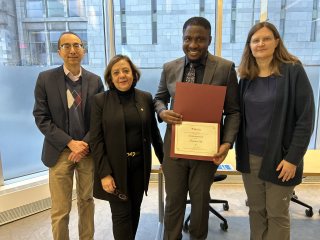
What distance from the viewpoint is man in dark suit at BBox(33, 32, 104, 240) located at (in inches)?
63.1

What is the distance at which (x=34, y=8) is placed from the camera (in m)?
2.71

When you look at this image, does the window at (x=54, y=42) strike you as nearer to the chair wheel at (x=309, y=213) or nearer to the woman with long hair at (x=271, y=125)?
the woman with long hair at (x=271, y=125)

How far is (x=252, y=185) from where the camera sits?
4.92 feet

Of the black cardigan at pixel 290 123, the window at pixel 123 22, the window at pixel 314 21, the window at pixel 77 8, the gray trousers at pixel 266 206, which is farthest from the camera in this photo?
the window at pixel 123 22

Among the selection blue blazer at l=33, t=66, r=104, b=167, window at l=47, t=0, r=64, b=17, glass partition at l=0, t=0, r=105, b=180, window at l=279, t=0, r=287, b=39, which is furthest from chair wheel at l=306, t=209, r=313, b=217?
window at l=47, t=0, r=64, b=17

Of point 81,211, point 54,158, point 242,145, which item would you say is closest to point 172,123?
point 242,145

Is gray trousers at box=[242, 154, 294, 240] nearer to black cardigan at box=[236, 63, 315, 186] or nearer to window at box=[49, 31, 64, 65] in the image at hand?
black cardigan at box=[236, 63, 315, 186]

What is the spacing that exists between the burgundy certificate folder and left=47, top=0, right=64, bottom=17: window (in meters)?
2.40

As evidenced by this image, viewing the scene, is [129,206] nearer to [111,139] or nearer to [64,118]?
[111,139]

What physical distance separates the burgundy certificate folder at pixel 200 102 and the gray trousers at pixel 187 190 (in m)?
0.11

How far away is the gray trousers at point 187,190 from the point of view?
144 centimetres

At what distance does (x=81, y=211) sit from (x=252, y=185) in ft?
4.55

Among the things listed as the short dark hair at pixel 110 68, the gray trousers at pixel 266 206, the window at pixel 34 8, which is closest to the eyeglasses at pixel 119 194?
the short dark hair at pixel 110 68

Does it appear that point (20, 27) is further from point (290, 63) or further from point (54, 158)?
point (290, 63)
